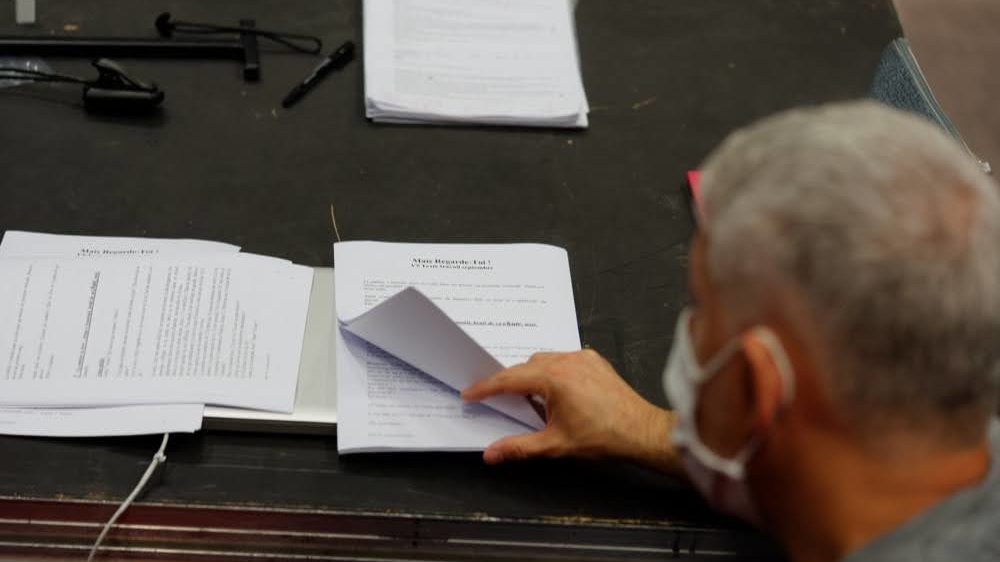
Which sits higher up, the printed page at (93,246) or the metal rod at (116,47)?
the metal rod at (116,47)

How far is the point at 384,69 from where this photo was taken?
151 cm

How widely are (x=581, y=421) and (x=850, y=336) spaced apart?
1.39ft

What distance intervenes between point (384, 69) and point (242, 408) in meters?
0.59

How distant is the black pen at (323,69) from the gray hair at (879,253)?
0.87 meters

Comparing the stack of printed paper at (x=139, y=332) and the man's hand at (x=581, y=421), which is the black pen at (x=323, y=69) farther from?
the man's hand at (x=581, y=421)

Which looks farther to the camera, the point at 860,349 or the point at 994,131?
the point at 994,131

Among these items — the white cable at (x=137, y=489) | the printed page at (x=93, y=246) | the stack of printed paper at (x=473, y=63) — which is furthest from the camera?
the stack of printed paper at (x=473, y=63)

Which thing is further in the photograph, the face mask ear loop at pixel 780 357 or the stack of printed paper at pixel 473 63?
the stack of printed paper at pixel 473 63

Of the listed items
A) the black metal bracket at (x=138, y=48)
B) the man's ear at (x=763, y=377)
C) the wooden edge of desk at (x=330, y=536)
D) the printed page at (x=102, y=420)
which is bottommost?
the wooden edge of desk at (x=330, y=536)

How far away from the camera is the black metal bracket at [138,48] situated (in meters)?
1.49

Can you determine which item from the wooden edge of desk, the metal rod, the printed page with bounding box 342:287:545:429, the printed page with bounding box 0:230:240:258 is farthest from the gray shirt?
the metal rod

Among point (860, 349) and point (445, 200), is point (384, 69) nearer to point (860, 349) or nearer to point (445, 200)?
point (445, 200)

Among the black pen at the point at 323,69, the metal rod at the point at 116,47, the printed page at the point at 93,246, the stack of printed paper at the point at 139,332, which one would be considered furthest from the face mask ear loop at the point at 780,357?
the metal rod at the point at 116,47

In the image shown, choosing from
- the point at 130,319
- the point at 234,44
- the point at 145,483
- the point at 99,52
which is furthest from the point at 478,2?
the point at 145,483
